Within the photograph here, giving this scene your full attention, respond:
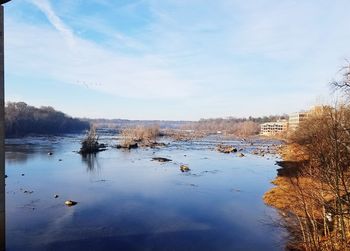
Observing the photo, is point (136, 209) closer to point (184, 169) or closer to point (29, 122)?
point (184, 169)

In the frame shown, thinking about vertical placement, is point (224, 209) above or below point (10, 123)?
below

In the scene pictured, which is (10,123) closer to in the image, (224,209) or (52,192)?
(52,192)

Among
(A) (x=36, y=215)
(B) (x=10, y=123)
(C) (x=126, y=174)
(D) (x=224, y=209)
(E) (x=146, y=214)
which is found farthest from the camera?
(B) (x=10, y=123)

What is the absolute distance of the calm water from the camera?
16.5 m

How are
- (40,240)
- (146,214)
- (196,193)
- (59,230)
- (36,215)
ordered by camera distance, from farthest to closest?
(196,193) → (146,214) → (36,215) → (59,230) → (40,240)

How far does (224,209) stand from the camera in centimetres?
2291

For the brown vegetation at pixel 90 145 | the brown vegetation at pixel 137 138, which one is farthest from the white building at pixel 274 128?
the brown vegetation at pixel 90 145

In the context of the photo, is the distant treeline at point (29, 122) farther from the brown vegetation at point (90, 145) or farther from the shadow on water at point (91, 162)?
the shadow on water at point (91, 162)

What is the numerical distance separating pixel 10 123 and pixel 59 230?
247 ft

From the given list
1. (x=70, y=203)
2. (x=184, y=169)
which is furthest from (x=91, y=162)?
(x=70, y=203)

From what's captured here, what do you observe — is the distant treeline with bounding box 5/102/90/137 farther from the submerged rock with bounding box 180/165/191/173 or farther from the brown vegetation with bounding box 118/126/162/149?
the submerged rock with bounding box 180/165/191/173

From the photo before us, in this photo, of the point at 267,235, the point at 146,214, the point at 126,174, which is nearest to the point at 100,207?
the point at 146,214

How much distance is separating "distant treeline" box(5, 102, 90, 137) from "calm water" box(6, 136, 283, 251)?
5342cm

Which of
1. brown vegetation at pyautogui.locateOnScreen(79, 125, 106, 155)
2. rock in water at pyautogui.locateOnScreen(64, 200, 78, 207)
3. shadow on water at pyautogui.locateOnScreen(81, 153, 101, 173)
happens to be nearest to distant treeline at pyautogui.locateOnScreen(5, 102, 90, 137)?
brown vegetation at pyautogui.locateOnScreen(79, 125, 106, 155)
